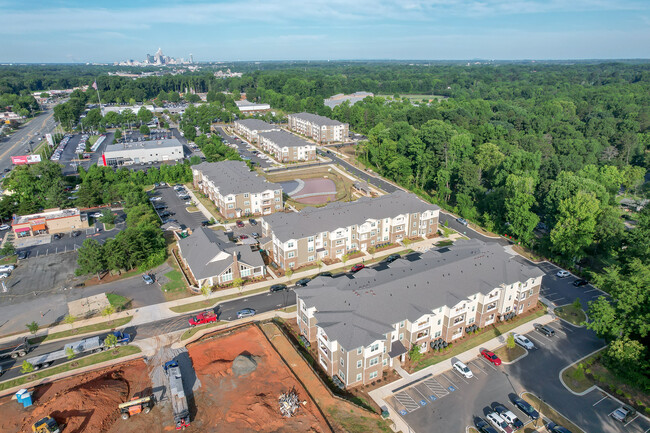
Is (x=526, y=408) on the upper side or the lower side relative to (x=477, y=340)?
upper

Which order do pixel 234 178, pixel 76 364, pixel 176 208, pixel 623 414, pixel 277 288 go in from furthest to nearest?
pixel 234 178 < pixel 176 208 < pixel 277 288 < pixel 76 364 < pixel 623 414

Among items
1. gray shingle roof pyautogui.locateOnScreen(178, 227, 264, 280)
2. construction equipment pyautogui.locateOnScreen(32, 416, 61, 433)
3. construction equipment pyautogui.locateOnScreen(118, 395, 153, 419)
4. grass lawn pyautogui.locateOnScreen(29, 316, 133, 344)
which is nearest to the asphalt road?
grass lawn pyautogui.locateOnScreen(29, 316, 133, 344)

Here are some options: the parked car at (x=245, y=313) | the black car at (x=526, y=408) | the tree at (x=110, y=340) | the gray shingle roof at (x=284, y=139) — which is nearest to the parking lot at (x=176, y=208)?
the parked car at (x=245, y=313)

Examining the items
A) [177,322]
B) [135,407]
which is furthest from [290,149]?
[135,407]

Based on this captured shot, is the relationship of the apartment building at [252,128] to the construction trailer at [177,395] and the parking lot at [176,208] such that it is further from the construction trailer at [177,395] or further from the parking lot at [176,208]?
the construction trailer at [177,395]

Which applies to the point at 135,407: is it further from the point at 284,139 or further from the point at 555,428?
the point at 284,139

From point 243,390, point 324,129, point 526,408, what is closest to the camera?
point 526,408

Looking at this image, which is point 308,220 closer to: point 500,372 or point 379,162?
point 500,372
